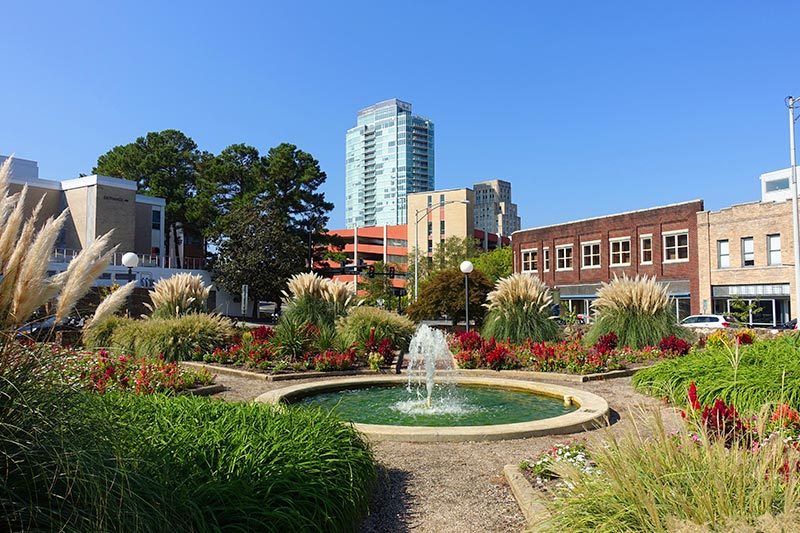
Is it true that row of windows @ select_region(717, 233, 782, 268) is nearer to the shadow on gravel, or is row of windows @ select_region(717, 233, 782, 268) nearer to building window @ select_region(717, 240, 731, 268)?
building window @ select_region(717, 240, 731, 268)

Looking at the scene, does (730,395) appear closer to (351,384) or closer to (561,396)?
(561,396)

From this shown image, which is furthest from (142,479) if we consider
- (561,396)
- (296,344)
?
(296,344)

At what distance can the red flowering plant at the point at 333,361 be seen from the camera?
1351 centimetres

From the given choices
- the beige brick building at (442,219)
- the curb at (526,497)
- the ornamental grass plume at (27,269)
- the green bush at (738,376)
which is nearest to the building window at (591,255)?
the green bush at (738,376)

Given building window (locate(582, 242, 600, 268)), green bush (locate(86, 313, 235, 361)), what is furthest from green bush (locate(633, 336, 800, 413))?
building window (locate(582, 242, 600, 268))

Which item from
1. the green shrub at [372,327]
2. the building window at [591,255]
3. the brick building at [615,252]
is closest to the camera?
the green shrub at [372,327]

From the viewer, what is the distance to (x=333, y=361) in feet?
44.9

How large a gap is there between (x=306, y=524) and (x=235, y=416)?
2107 mm

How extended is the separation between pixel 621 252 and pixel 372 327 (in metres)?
35.5

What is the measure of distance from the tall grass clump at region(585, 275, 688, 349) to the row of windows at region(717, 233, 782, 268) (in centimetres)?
2474

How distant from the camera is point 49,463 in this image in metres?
2.82

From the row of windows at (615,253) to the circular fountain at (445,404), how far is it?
34384mm

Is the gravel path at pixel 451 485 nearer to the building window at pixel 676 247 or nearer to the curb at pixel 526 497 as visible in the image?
the curb at pixel 526 497

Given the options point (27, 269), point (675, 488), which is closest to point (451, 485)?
point (675, 488)
